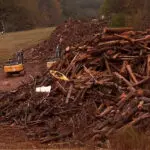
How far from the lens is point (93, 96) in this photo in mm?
15266

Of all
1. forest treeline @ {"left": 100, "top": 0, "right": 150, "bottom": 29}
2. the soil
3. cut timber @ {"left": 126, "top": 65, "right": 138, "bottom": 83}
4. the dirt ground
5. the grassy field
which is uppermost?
cut timber @ {"left": 126, "top": 65, "right": 138, "bottom": 83}

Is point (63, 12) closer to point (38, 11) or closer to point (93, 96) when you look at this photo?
point (38, 11)

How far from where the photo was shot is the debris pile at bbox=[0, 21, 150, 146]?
1366 cm

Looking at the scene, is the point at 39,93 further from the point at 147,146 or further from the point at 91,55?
the point at 147,146

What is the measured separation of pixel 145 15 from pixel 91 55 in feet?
69.3

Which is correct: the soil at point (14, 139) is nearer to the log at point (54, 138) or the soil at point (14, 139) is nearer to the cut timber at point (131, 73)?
the log at point (54, 138)

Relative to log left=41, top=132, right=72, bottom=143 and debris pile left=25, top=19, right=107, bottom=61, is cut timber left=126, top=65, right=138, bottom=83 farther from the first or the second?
debris pile left=25, top=19, right=107, bottom=61

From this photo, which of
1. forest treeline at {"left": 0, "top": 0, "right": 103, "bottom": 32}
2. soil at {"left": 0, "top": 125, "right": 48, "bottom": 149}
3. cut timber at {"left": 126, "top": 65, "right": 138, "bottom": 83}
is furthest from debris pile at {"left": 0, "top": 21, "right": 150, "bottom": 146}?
forest treeline at {"left": 0, "top": 0, "right": 103, "bottom": 32}

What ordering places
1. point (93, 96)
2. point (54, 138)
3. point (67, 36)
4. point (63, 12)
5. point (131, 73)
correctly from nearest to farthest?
point (54, 138) < point (93, 96) < point (131, 73) < point (67, 36) < point (63, 12)

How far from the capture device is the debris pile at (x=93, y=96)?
13664 mm

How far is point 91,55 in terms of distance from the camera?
1747 cm

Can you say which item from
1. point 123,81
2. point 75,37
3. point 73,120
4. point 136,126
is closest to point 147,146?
point 136,126

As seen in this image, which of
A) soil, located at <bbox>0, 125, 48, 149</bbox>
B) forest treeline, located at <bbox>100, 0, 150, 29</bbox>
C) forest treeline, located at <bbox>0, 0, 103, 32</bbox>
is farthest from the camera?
forest treeline, located at <bbox>0, 0, 103, 32</bbox>

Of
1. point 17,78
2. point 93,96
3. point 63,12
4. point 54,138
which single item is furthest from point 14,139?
point 63,12
